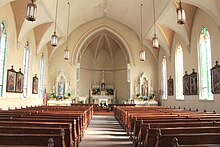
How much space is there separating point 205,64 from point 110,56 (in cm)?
1554

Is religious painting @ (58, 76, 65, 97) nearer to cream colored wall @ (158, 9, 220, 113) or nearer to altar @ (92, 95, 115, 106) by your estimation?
altar @ (92, 95, 115, 106)

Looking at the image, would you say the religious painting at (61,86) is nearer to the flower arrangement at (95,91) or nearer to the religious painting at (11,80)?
the flower arrangement at (95,91)

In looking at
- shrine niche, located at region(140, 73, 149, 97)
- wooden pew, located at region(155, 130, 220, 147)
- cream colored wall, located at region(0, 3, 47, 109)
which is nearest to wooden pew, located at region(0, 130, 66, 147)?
wooden pew, located at region(155, 130, 220, 147)

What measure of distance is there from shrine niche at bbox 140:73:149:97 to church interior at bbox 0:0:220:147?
105 mm

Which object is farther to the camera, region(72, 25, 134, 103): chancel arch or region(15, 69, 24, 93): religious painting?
region(72, 25, 134, 103): chancel arch

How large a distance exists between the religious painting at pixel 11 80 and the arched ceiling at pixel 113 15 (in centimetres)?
236

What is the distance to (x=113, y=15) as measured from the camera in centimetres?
2080

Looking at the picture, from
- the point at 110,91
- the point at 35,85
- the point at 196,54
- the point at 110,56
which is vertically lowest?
the point at 110,91

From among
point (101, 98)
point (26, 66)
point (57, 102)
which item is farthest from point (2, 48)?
point (101, 98)

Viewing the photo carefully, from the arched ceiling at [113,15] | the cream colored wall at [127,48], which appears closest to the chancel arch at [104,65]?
the arched ceiling at [113,15]

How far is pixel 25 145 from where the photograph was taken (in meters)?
3.28

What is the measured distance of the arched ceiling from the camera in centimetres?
1240

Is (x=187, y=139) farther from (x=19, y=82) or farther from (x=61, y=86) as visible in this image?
(x=61, y=86)

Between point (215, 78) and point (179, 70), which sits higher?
point (179, 70)
